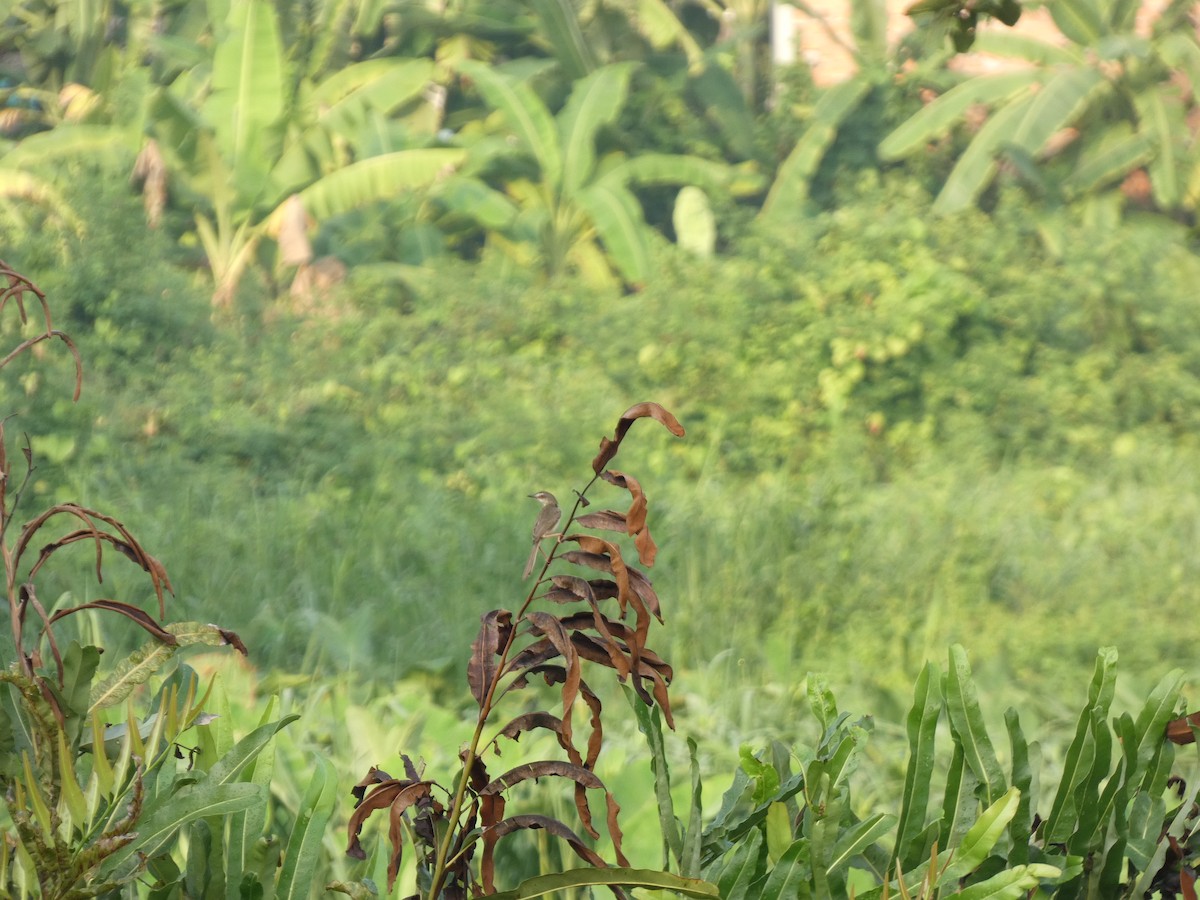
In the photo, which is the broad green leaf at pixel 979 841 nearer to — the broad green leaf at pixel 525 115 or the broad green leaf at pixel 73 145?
the broad green leaf at pixel 73 145

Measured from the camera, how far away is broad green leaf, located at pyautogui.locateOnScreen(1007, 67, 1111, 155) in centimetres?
627

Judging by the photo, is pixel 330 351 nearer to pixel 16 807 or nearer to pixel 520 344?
pixel 520 344

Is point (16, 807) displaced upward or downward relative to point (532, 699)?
upward

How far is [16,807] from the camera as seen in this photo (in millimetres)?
634

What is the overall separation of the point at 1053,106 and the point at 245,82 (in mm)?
3616

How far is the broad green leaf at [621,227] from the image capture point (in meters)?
5.82

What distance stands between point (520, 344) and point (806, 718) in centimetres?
275

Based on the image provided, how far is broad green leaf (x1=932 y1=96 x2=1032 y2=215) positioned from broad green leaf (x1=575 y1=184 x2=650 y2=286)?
1.30 metres

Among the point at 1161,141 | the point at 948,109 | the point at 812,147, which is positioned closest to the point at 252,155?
the point at 812,147

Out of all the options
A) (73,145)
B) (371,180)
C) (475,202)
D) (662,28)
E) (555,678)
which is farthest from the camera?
(662,28)

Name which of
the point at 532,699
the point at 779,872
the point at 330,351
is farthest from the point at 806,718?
→ the point at 330,351

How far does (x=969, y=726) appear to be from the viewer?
0.78 m

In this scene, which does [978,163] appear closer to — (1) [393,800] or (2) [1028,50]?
(2) [1028,50]

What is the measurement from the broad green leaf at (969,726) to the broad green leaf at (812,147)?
5.59 metres
